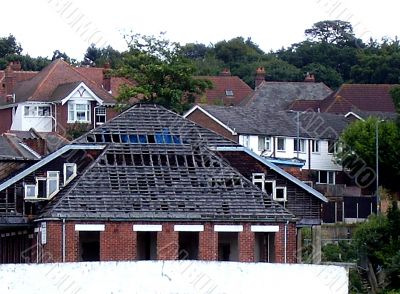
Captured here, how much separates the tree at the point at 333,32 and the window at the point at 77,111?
55873 millimetres

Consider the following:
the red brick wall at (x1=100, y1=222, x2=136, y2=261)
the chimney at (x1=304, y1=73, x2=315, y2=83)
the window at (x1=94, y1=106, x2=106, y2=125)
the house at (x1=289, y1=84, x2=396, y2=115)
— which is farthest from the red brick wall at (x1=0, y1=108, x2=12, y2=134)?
the red brick wall at (x1=100, y1=222, x2=136, y2=261)

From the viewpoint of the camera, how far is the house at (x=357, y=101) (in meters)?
104

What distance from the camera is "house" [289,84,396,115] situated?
10388cm

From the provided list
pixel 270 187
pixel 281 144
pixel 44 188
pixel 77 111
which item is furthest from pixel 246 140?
pixel 44 188

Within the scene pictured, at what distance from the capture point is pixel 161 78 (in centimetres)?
8519

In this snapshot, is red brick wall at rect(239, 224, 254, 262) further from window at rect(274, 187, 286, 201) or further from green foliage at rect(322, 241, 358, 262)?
green foliage at rect(322, 241, 358, 262)

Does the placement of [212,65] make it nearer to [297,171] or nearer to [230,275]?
[297,171]

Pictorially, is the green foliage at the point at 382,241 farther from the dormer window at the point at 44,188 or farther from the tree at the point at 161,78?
the tree at the point at 161,78

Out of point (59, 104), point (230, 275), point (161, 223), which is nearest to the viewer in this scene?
point (230, 275)

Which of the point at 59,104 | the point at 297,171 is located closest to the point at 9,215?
the point at 297,171

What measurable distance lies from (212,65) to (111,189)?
288 ft

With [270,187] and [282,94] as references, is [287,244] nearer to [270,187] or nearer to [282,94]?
[270,187]

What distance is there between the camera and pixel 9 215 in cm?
5375

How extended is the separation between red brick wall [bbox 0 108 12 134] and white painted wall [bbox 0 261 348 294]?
55282 millimetres
